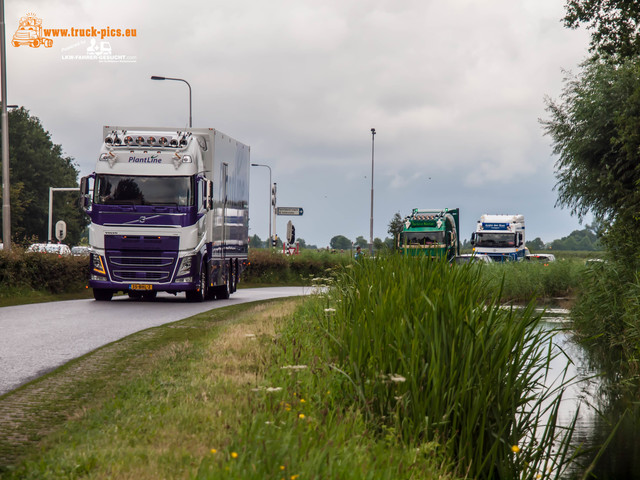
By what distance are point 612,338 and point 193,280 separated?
1098 centimetres

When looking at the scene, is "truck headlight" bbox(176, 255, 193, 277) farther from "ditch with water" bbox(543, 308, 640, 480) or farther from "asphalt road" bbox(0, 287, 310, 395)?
"ditch with water" bbox(543, 308, 640, 480)

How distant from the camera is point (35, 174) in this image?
254ft

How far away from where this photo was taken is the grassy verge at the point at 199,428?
4621 mm

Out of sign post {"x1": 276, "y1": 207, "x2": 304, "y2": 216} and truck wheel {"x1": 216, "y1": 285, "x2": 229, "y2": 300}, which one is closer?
truck wheel {"x1": 216, "y1": 285, "x2": 229, "y2": 300}

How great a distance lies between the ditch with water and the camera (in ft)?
27.1

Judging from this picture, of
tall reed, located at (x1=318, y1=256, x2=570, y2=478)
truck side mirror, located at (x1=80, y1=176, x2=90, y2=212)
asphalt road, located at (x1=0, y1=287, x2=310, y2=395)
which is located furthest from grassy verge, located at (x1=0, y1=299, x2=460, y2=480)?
truck side mirror, located at (x1=80, y1=176, x2=90, y2=212)

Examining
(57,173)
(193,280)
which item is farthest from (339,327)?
(57,173)

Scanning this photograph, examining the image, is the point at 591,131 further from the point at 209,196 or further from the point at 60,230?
the point at 60,230

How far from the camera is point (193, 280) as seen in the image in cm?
2217

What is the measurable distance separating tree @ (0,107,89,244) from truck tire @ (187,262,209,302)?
54622mm

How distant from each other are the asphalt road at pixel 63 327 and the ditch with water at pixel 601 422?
5850 millimetres

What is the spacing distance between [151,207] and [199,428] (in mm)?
16543

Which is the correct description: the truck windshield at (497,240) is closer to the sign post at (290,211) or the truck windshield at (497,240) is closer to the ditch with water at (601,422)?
the sign post at (290,211)

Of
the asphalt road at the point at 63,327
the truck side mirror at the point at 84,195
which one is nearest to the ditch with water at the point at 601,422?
the asphalt road at the point at 63,327
